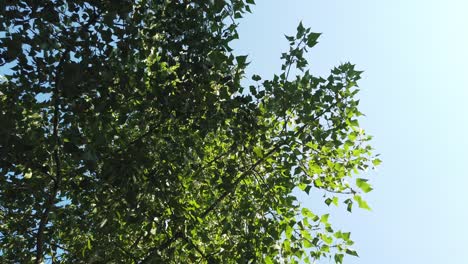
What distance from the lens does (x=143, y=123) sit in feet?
20.4

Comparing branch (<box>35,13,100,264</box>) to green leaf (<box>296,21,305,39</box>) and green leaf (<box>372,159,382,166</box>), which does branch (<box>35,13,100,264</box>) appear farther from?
green leaf (<box>372,159,382,166</box>)

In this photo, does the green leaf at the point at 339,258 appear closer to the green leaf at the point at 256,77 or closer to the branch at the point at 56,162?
the green leaf at the point at 256,77

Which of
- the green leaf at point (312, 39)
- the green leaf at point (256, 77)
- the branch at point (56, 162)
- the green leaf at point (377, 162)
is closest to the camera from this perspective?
the branch at point (56, 162)

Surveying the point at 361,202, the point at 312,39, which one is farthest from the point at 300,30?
the point at 361,202

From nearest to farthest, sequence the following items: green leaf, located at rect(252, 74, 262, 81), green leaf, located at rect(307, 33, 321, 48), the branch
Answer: the branch < green leaf, located at rect(307, 33, 321, 48) < green leaf, located at rect(252, 74, 262, 81)

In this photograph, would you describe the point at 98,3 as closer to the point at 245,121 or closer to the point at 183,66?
the point at 183,66

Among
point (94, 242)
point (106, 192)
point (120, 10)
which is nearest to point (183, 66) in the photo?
point (120, 10)

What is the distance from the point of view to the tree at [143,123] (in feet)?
17.5

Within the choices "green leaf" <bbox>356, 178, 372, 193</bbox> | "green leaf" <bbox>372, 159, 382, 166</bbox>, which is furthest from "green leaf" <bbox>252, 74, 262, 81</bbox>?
"green leaf" <bbox>372, 159, 382, 166</bbox>

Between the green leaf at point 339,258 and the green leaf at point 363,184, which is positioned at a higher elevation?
the green leaf at point 363,184

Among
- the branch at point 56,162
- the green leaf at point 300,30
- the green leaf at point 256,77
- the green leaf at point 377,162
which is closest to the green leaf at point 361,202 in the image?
the green leaf at point 377,162

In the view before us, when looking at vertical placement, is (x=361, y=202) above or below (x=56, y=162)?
above

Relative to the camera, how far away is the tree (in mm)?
5344

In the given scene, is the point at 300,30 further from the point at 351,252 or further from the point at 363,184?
the point at 351,252
